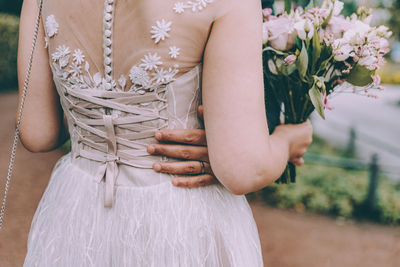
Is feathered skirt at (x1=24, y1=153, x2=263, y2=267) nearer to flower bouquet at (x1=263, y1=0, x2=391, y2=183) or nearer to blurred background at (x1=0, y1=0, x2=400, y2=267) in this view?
flower bouquet at (x1=263, y1=0, x2=391, y2=183)

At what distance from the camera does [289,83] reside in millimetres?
1561

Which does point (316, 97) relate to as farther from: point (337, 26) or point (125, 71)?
point (125, 71)

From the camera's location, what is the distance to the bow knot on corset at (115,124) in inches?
46.4

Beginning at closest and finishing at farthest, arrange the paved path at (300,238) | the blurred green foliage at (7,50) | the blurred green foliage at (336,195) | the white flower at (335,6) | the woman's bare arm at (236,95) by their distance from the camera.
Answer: the woman's bare arm at (236,95)
the white flower at (335,6)
the paved path at (300,238)
the blurred green foliage at (336,195)
the blurred green foliage at (7,50)

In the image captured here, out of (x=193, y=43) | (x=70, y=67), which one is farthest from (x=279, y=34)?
(x=70, y=67)

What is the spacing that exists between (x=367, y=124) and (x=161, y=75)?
1032 centimetres

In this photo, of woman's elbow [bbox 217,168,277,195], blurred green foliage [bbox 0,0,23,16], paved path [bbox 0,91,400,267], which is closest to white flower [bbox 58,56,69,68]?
woman's elbow [bbox 217,168,277,195]

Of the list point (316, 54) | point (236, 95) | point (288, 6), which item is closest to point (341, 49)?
point (316, 54)

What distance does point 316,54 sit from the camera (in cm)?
143

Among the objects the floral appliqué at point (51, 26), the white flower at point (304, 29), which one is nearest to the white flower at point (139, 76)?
the floral appliqué at point (51, 26)

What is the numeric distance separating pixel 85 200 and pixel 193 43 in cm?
65

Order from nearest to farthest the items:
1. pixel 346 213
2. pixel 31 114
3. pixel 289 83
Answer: pixel 31 114
pixel 289 83
pixel 346 213

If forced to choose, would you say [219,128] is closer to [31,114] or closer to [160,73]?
[160,73]

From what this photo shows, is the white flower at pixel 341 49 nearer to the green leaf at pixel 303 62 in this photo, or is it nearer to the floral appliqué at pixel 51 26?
the green leaf at pixel 303 62
